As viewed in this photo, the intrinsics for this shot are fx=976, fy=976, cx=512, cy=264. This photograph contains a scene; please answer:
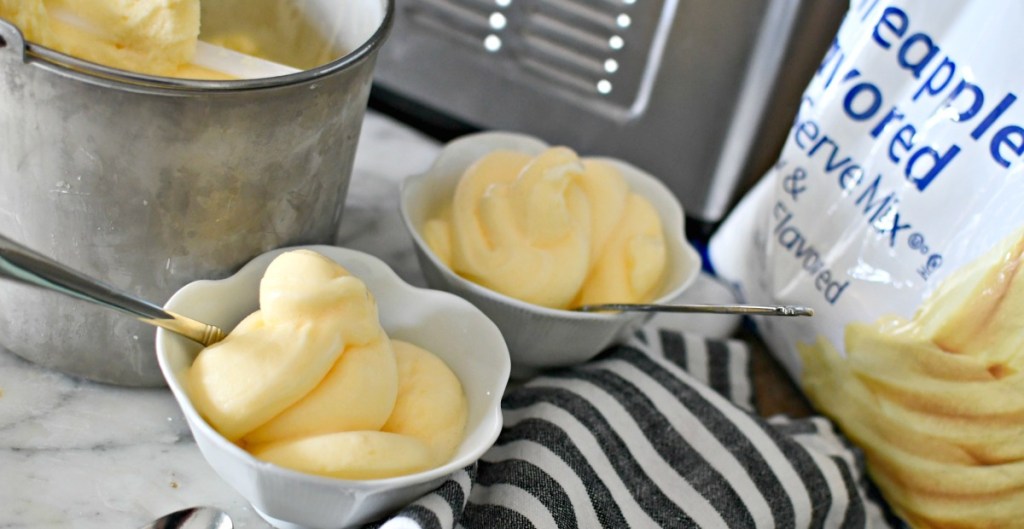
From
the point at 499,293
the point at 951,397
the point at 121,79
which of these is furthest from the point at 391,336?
the point at 951,397

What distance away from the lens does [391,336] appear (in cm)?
47

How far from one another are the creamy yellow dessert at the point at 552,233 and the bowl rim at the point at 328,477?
0.04 metres

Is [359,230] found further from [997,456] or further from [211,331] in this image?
[997,456]

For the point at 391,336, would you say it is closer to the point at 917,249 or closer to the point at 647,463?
the point at 647,463

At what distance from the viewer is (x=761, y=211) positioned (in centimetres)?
61

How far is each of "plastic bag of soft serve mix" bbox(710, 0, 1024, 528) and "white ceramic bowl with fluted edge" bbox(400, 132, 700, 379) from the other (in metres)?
0.08

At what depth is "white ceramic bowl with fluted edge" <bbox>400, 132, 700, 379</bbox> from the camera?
1.61ft

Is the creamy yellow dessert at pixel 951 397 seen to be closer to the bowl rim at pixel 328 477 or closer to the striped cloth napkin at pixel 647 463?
the striped cloth napkin at pixel 647 463

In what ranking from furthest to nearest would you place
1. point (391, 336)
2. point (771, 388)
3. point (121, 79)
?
1. point (771, 388)
2. point (391, 336)
3. point (121, 79)

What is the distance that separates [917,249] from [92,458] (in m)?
0.41

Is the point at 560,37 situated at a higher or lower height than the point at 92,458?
higher

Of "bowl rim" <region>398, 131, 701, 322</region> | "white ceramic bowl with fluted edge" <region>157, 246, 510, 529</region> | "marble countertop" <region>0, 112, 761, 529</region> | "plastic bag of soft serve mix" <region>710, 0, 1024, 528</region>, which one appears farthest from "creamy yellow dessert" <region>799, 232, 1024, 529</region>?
"marble countertop" <region>0, 112, 761, 529</region>

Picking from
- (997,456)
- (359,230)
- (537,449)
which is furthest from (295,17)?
(997,456)

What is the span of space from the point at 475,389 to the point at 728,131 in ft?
0.89
